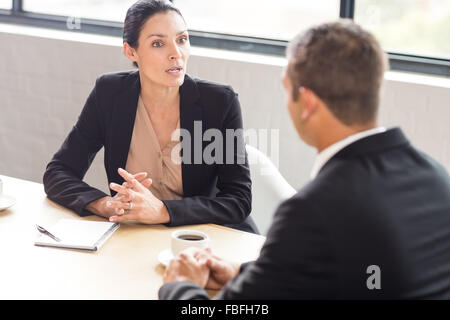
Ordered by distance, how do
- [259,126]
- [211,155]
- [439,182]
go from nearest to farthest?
[439,182] → [211,155] → [259,126]

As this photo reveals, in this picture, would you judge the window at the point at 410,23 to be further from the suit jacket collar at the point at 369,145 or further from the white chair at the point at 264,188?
the suit jacket collar at the point at 369,145

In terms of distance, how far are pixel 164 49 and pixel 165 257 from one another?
36.6 inches

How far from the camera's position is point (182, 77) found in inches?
91.6

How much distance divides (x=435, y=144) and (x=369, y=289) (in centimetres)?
161

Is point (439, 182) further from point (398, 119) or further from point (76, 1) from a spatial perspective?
point (76, 1)

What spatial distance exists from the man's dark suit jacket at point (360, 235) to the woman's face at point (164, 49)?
1.17 metres

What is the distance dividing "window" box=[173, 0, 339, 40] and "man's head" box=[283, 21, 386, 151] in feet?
5.97

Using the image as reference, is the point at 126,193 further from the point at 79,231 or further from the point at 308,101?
the point at 308,101

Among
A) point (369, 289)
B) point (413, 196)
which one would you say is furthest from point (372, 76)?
point (369, 289)

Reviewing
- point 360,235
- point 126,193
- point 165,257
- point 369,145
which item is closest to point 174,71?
point 126,193

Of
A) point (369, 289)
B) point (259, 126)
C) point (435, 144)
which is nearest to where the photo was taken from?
point (369, 289)

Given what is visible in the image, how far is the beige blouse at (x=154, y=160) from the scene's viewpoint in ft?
7.66

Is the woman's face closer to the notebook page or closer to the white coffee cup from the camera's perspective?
the notebook page

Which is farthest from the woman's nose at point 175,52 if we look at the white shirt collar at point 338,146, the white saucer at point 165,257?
the white shirt collar at point 338,146
